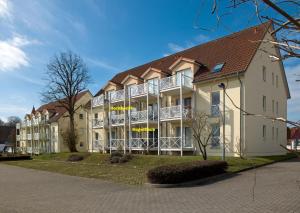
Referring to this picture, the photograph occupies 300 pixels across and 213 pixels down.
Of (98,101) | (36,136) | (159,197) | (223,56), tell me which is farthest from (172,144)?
(36,136)

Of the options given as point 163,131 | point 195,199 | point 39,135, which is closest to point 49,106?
point 39,135

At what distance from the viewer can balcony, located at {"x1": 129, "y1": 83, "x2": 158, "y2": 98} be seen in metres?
29.4

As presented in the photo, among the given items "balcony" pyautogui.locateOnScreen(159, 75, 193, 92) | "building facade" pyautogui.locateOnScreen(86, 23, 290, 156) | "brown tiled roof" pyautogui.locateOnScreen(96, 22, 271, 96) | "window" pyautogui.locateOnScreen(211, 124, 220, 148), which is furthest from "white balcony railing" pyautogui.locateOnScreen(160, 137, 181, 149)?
"brown tiled roof" pyautogui.locateOnScreen(96, 22, 271, 96)

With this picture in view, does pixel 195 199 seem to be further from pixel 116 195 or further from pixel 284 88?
pixel 284 88

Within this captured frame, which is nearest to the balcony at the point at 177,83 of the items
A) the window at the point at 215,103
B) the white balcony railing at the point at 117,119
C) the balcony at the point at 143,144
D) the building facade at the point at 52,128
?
the window at the point at 215,103

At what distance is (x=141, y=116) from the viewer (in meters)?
30.1

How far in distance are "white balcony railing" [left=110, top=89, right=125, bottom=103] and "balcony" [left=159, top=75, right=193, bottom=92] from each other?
6.36 metres

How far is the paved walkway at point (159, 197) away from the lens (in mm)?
9562

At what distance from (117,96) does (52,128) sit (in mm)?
24734

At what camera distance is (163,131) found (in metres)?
29.5

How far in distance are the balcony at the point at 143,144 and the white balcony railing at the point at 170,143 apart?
1.19 m

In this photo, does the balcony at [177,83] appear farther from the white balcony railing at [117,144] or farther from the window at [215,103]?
the white balcony railing at [117,144]

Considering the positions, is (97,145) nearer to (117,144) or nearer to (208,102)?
(117,144)

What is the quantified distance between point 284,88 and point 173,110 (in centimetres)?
1224
